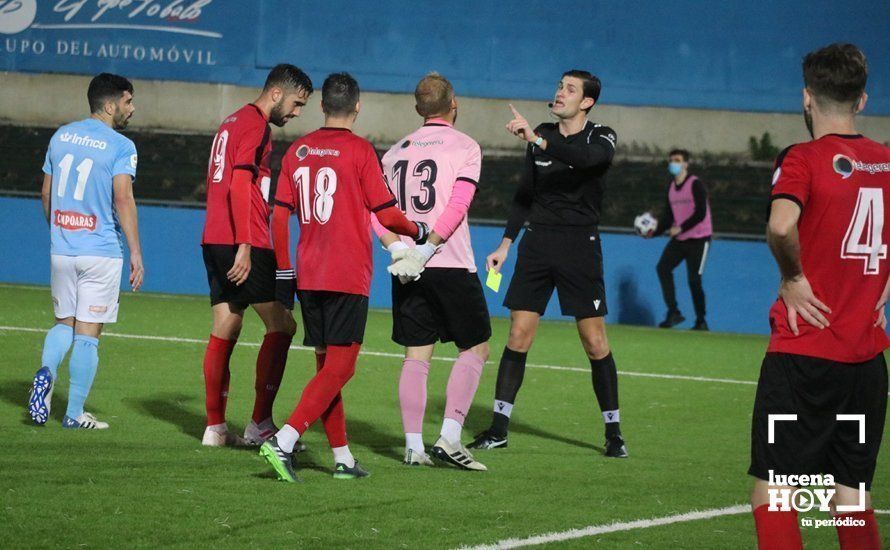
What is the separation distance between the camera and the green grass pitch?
16.8 feet

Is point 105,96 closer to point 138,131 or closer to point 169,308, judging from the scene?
point 169,308

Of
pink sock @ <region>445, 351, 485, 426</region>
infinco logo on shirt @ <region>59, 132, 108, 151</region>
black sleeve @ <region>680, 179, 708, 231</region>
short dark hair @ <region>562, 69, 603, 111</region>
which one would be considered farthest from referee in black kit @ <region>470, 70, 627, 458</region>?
black sleeve @ <region>680, 179, 708, 231</region>

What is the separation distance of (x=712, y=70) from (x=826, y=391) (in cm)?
1707

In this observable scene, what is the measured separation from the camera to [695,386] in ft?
35.7

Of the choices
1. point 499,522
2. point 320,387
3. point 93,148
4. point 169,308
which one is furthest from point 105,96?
point 169,308

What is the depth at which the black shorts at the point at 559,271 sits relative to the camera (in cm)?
762

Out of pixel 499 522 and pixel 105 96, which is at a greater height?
pixel 105 96

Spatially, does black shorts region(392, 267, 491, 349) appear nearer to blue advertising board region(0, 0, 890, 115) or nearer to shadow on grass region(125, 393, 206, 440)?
shadow on grass region(125, 393, 206, 440)

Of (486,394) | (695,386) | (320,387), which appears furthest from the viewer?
(695,386)

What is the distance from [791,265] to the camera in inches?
152

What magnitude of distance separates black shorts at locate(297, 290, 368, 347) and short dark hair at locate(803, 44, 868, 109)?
277 centimetres

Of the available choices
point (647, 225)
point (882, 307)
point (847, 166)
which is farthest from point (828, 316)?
point (647, 225)

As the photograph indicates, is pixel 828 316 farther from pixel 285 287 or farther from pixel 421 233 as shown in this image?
pixel 285 287

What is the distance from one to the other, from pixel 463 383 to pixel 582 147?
4.84ft
